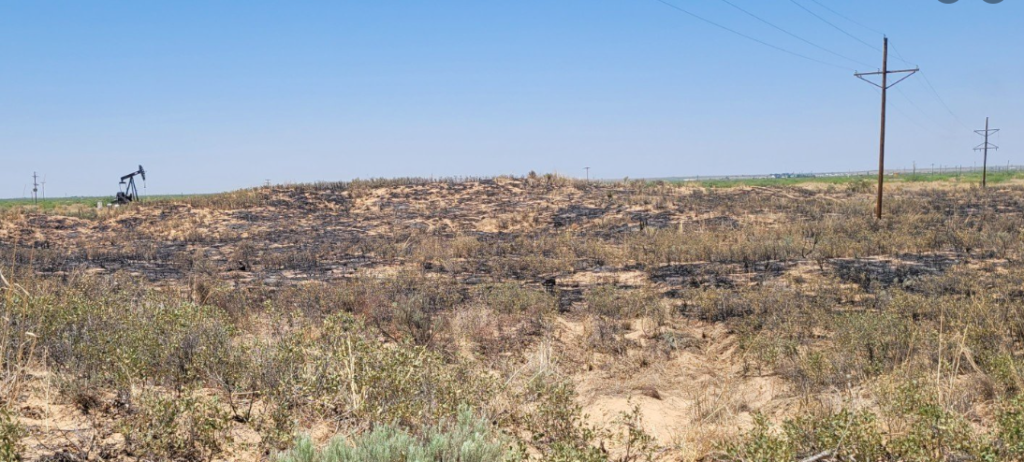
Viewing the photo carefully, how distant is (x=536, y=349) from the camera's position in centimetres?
863

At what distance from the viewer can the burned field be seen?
4.46 metres

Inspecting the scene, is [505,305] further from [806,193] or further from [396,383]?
[806,193]

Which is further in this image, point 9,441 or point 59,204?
point 59,204

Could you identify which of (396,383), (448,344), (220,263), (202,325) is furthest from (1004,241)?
(220,263)

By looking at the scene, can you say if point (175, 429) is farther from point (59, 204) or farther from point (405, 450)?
point (59, 204)

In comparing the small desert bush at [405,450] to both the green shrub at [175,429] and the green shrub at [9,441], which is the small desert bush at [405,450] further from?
the green shrub at [9,441]

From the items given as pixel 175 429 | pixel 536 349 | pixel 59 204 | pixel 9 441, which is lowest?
pixel 536 349

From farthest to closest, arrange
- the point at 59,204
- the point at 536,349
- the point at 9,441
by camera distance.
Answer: the point at 59,204 → the point at 536,349 → the point at 9,441

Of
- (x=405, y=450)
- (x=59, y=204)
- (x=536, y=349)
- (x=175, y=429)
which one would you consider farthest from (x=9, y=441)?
(x=59, y=204)

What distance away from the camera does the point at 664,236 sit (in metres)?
19.7

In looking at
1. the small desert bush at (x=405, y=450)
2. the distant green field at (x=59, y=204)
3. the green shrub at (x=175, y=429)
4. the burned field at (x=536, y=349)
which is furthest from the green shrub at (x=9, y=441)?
the distant green field at (x=59, y=204)

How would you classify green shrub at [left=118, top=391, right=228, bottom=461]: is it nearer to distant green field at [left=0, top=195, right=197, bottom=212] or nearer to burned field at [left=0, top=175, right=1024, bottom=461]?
burned field at [left=0, top=175, right=1024, bottom=461]

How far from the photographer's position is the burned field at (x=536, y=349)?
4.46 meters

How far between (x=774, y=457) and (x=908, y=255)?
13.0 m
